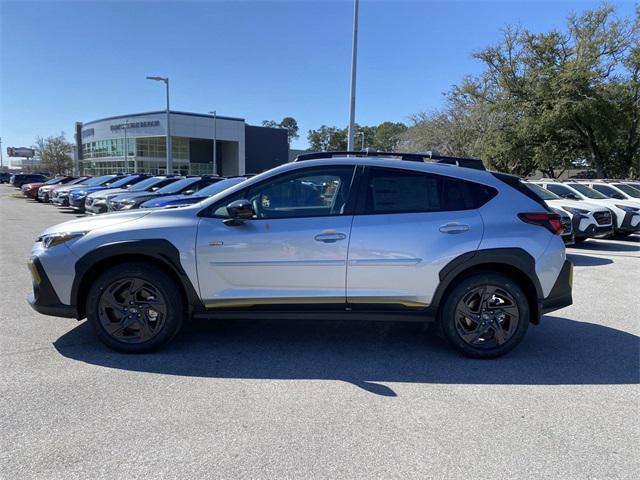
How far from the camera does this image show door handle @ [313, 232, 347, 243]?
12.7 ft

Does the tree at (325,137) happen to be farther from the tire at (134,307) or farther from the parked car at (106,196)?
the tire at (134,307)

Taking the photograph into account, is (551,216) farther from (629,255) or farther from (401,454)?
(629,255)

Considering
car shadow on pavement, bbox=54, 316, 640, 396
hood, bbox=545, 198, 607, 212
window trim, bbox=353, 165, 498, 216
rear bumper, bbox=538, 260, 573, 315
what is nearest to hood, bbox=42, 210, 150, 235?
car shadow on pavement, bbox=54, 316, 640, 396

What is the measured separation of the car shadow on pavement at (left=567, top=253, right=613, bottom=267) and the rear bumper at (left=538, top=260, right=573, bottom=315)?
5465 mm

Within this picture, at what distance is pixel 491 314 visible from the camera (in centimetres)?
407

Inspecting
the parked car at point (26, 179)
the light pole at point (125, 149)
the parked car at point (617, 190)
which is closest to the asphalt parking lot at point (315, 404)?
the parked car at point (617, 190)

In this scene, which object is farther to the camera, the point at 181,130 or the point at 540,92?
the point at 181,130

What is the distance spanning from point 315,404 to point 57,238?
2746 mm

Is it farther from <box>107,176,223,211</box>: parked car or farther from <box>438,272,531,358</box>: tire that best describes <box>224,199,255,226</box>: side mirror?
<box>107,176,223,211</box>: parked car

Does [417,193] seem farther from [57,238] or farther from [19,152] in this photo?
[19,152]

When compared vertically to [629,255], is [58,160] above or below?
above

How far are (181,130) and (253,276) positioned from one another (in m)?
57.5

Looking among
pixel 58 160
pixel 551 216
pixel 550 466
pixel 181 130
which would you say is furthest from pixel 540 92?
pixel 58 160

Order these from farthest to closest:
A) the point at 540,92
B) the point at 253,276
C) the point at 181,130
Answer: the point at 181,130 → the point at 540,92 → the point at 253,276
